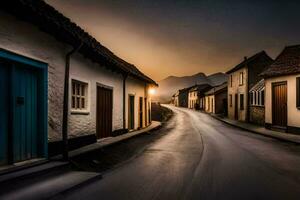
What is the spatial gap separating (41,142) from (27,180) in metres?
1.63

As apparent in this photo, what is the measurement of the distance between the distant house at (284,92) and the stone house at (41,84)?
11.1 m

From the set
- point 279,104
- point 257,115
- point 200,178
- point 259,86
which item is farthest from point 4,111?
point 259,86

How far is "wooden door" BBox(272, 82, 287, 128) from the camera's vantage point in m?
16.0

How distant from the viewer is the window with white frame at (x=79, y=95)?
8633 mm

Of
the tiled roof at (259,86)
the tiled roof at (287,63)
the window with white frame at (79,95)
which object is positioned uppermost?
the tiled roof at (287,63)

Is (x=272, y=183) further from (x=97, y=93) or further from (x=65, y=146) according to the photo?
(x=97, y=93)

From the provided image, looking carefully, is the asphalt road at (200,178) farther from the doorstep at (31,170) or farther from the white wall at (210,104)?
the white wall at (210,104)

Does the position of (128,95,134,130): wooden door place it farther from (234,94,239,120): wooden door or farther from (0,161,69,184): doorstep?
(234,94,239,120): wooden door

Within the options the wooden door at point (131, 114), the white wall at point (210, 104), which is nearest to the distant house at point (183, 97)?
the white wall at point (210, 104)

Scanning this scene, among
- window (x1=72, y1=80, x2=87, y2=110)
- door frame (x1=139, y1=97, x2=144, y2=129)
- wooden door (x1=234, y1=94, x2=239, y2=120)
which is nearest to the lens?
window (x1=72, y1=80, x2=87, y2=110)

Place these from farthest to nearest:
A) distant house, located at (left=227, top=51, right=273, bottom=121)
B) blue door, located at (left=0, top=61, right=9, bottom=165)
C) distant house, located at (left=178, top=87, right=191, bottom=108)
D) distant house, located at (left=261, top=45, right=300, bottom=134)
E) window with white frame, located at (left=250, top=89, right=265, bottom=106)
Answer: distant house, located at (left=178, top=87, right=191, bottom=108) → distant house, located at (left=227, top=51, right=273, bottom=121) → window with white frame, located at (left=250, top=89, right=265, bottom=106) → distant house, located at (left=261, top=45, right=300, bottom=134) → blue door, located at (left=0, top=61, right=9, bottom=165)

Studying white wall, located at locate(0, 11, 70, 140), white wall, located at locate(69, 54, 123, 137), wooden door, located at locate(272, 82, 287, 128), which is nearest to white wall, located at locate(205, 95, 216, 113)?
wooden door, located at locate(272, 82, 287, 128)

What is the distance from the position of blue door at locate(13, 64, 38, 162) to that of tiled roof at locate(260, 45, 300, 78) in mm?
14010

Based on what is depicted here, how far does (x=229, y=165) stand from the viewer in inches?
274
